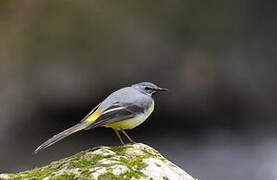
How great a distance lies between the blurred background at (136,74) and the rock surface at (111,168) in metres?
9.94

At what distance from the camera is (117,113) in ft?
20.7

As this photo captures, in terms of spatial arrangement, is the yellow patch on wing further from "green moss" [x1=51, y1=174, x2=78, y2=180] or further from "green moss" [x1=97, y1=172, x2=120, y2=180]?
"green moss" [x1=97, y1=172, x2=120, y2=180]

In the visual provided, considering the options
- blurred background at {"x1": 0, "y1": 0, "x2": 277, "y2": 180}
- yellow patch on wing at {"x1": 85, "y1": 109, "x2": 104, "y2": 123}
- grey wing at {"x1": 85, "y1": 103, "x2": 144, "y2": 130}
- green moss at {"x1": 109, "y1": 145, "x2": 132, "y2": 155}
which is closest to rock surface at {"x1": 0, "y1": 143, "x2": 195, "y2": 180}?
green moss at {"x1": 109, "y1": 145, "x2": 132, "y2": 155}

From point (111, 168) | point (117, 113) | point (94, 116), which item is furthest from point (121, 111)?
point (111, 168)

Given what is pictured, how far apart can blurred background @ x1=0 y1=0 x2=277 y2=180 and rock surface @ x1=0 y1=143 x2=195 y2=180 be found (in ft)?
32.6

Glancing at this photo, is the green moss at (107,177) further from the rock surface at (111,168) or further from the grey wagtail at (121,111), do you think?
the grey wagtail at (121,111)

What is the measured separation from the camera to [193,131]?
16703 mm

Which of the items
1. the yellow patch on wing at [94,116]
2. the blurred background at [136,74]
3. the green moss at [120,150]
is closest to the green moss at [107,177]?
the green moss at [120,150]

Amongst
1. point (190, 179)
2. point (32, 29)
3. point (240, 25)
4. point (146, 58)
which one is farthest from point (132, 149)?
point (240, 25)

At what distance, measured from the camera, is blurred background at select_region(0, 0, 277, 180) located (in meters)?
15.7

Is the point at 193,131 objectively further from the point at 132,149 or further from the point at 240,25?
the point at 132,149

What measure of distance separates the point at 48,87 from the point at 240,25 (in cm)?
877

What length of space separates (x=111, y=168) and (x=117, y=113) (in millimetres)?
1729

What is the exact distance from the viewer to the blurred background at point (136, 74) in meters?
15.7
